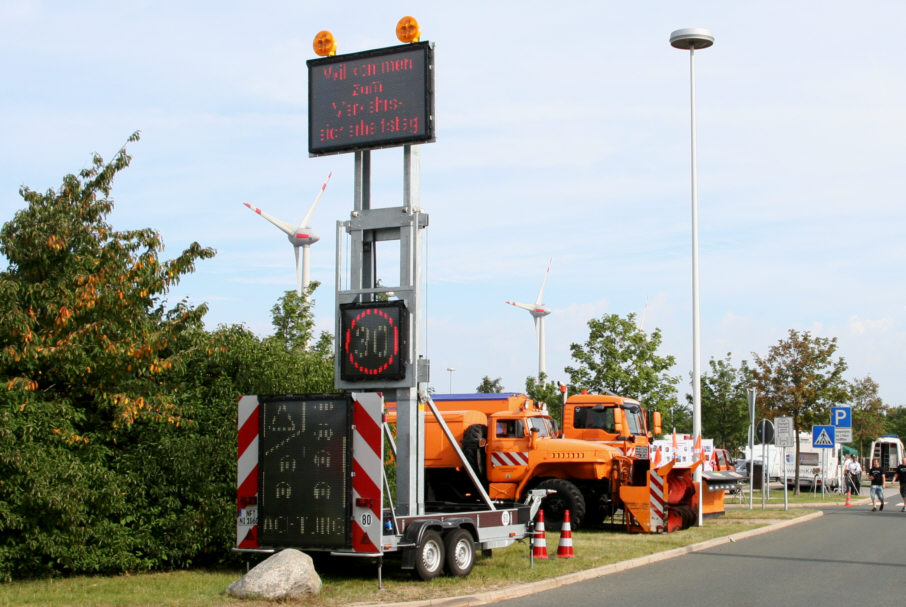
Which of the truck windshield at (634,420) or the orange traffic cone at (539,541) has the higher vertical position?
the truck windshield at (634,420)

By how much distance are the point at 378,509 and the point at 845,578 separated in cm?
632

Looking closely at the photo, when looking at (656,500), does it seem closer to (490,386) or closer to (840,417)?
(840,417)

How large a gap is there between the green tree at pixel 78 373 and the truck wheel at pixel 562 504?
907cm

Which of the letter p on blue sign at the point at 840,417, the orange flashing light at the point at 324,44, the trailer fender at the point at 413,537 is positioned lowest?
the trailer fender at the point at 413,537

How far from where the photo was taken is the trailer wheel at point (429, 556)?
12008 mm

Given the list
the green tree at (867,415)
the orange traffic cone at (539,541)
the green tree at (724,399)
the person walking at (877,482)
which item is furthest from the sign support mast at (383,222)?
the green tree at (867,415)

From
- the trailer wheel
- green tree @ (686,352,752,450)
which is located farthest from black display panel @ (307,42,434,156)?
green tree @ (686,352,752,450)

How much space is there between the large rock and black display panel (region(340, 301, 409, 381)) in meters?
2.27

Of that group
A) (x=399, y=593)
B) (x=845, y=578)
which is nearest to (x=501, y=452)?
(x=845, y=578)

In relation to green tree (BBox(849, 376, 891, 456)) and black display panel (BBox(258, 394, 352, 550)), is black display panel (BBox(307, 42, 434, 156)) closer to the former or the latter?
black display panel (BBox(258, 394, 352, 550))

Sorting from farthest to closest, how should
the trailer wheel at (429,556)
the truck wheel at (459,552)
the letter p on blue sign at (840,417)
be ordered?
the letter p on blue sign at (840,417), the truck wheel at (459,552), the trailer wheel at (429,556)

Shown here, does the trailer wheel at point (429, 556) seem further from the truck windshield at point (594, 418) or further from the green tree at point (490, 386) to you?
the green tree at point (490, 386)

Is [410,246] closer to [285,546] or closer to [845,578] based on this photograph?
[285,546]

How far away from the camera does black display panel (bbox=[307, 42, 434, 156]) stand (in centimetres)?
1206
